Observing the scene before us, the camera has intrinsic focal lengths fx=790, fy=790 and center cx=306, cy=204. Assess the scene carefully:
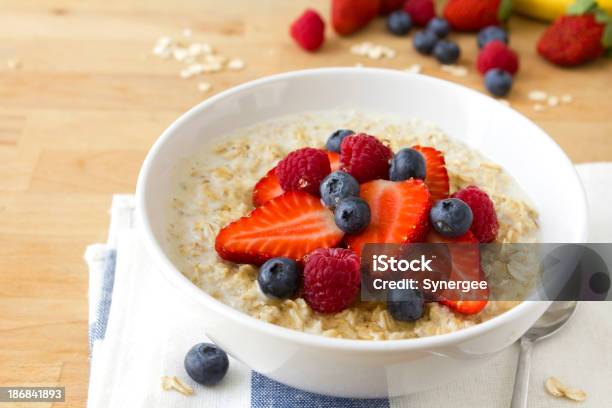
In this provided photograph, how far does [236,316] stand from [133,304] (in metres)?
0.46

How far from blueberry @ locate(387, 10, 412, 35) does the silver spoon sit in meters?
1.27

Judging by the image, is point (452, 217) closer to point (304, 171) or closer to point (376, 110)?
point (304, 171)

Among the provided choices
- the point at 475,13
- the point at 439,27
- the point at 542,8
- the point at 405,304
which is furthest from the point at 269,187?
the point at 542,8

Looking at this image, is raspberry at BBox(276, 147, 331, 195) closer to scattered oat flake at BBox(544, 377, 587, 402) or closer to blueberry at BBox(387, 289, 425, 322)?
blueberry at BBox(387, 289, 425, 322)

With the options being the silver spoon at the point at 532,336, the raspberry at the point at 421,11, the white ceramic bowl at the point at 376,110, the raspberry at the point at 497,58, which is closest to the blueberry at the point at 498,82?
the raspberry at the point at 497,58

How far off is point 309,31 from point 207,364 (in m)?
1.34

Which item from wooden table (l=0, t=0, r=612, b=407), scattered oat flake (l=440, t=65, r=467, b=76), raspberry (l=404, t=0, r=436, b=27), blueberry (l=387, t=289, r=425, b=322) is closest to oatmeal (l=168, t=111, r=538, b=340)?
blueberry (l=387, t=289, r=425, b=322)

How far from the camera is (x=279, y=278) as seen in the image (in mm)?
1174

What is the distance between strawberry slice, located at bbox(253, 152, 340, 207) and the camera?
1.38 meters

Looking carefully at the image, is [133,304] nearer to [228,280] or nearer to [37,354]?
[37,354]

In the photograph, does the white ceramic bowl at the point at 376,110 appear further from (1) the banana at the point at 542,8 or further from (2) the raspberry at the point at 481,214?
(1) the banana at the point at 542,8

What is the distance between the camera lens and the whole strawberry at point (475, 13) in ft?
8.17

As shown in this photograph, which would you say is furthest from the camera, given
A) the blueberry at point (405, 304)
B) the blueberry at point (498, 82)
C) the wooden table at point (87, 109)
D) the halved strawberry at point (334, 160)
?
the blueberry at point (498, 82)

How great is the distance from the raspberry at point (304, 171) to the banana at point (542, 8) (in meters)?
1.53
